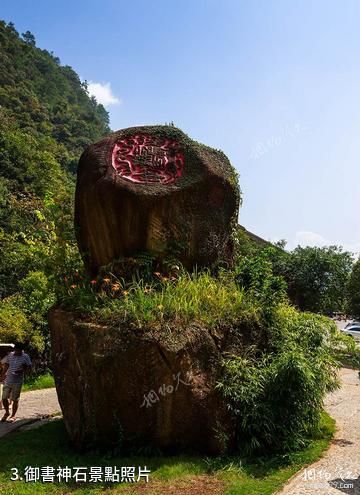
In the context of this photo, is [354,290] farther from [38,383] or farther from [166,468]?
[166,468]

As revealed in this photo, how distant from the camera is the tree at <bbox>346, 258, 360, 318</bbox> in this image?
18.7 meters

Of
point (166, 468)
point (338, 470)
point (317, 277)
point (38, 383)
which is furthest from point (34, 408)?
point (317, 277)

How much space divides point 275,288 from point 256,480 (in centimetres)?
256

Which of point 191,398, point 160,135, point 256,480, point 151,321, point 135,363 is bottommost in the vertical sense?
point 256,480

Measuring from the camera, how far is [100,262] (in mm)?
6523

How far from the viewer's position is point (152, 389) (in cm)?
501

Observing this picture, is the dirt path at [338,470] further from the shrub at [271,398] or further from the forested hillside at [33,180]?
the forested hillside at [33,180]

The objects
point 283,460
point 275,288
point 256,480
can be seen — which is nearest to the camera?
point 256,480

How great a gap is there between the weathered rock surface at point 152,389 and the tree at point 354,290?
15.0 m

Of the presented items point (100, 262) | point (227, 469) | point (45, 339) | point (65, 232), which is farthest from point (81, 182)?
point (45, 339)

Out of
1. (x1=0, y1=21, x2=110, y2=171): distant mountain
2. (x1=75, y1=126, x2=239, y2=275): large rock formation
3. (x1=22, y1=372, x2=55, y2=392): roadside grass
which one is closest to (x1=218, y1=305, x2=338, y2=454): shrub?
(x1=75, y1=126, x2=239, y2=275): large rock formation

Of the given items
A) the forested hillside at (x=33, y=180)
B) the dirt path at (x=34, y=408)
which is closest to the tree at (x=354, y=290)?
the forested hillside at (x=33, y=180)

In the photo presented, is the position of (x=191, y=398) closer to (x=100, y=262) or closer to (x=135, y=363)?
(x=135, y=363)

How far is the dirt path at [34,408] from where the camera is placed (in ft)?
23.4
